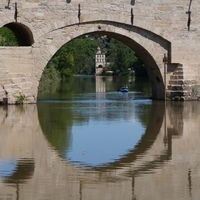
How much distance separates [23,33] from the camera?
19.4 meters

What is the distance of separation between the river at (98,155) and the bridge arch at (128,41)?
8.10ft

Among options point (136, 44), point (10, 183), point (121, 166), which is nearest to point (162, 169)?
point (121, 166)

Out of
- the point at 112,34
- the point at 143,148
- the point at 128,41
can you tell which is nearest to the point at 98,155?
the point at 143,148

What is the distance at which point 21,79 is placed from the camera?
18.7 metres

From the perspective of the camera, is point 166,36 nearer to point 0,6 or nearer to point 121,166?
point 0,6

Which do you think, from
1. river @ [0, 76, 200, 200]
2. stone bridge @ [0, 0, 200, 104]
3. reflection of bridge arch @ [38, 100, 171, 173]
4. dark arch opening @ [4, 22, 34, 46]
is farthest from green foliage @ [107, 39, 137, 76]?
reflection of bridge arch @ [38, 100, 171, 173]

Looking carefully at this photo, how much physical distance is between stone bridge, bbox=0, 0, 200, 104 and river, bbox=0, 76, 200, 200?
5.73 ft

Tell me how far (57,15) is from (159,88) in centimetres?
463

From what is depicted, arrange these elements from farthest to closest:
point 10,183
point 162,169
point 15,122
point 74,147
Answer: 1. point 15,122
2. point 74,147
3. point 162,169
4. point 10,183

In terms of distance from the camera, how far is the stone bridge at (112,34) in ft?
60.7

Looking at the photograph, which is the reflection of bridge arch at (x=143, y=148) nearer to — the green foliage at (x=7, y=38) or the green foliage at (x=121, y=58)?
the green foliage at (x=7, y=38)

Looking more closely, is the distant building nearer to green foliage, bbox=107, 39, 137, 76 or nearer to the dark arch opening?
green foliage, bbox=107, 39, 137, 76

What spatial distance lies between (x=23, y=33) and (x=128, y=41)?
11.0ft

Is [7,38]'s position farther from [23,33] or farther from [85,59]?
[85,59]
